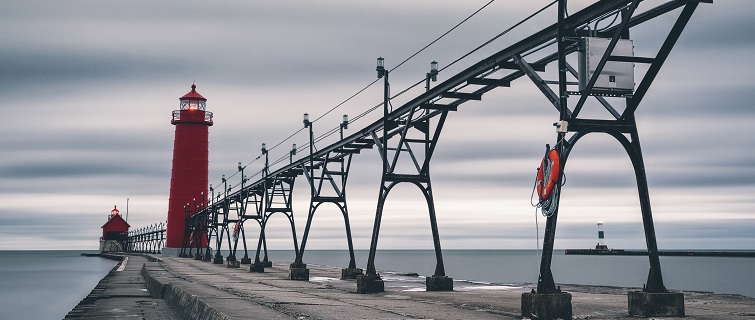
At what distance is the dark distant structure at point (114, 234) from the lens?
156m

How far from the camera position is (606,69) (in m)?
15.4

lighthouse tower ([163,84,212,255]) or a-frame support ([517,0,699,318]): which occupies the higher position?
lighthouse tower ([163,84,212,255])

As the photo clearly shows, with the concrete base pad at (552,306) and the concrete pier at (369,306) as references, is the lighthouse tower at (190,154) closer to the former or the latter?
the concrete pier at (369,306)

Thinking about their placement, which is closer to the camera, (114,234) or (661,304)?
(661,304)

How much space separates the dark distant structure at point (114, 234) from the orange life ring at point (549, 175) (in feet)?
493

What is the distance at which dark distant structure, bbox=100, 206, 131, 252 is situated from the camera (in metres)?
156

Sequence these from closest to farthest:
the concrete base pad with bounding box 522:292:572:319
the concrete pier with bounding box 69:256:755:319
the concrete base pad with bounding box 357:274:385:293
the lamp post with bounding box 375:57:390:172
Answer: the concrete base pad with bounding box 522:292:572:319, the concrete pier with bounding box 69:256:755:319, the concrete base pad with bounding box 357:274:385:293, the lamp post with bounding box 375:57:390:172

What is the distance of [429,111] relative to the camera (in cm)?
2595

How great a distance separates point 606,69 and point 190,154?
2758 inches

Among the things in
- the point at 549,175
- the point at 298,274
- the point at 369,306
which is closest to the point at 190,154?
the point at 298,274

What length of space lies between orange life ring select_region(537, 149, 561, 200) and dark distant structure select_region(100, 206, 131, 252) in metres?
150

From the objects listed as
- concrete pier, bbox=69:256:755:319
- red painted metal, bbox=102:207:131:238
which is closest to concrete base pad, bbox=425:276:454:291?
concrete pier, bbox=69:256:755:319

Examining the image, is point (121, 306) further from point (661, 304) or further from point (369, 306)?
point (661, 304)

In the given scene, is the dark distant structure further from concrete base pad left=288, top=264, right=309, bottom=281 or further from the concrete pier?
the concrete pier
